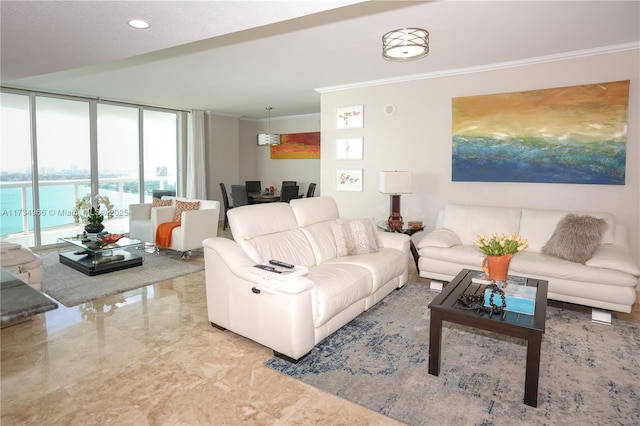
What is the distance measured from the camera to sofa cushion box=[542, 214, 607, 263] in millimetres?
3566

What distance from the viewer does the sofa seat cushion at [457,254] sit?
3892mm

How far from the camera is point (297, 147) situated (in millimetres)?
9250

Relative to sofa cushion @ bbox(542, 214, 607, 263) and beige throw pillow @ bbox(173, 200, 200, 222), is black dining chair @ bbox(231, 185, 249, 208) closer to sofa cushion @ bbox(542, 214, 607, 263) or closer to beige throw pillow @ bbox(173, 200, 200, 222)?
beige throw pillow @ bbox(173, 200, 200, 222)

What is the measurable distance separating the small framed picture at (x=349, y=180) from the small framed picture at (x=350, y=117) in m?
0.68

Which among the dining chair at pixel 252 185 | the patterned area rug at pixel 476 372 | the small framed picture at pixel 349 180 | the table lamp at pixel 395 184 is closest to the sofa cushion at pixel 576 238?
the patterned area rug at pixel 476 372

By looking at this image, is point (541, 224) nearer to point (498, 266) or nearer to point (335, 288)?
point (498, 266)

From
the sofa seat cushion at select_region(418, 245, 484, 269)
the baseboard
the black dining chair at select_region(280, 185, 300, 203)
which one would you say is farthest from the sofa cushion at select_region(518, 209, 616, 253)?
the black dining chair at select_region(280, 185, 300, 203)

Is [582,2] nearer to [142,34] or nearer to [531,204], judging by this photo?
[531,204]

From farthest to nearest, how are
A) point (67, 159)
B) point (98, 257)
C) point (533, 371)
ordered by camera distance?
point (67, 159), point (98, 257), point (533, 371)

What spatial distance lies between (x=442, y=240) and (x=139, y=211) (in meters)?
4.68

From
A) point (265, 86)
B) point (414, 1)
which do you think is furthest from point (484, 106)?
point (265, 86)

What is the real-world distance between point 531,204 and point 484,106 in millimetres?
1322

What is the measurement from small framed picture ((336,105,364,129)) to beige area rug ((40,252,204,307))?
2984mm

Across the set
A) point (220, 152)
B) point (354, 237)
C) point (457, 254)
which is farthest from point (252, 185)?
point (457, 254)
